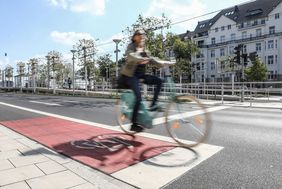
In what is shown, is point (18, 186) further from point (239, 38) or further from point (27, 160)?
point (239, 38)

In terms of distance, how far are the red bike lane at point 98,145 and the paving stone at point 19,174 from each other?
677 mm

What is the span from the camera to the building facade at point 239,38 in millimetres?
70438

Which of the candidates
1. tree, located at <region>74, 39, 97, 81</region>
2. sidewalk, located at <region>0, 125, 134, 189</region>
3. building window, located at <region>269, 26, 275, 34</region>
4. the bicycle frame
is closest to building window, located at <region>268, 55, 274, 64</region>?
building window, located at <region>269, 26, 275, 34</region>

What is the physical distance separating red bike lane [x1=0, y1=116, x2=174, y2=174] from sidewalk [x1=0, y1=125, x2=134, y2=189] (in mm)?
201

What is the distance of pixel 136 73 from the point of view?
555cm

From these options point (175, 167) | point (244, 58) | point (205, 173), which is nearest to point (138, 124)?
point (175, 167)

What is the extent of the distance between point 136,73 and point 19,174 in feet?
8.45

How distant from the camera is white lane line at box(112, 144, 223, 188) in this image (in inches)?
143

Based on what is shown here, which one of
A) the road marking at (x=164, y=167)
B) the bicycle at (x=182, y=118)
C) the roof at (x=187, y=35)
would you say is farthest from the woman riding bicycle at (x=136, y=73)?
the roof at (x=187, y=35)

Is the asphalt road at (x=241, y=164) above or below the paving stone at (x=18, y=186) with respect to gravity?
above

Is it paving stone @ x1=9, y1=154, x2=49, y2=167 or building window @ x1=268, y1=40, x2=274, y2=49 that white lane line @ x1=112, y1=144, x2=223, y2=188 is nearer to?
paving stone @ x1=9, y1=154, x2=49, y2=167

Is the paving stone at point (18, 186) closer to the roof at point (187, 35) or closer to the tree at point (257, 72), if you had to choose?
the tree at point (257, 72)

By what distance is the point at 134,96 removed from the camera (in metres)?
5.68

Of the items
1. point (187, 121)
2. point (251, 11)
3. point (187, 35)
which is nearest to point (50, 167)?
point (187, 121)
